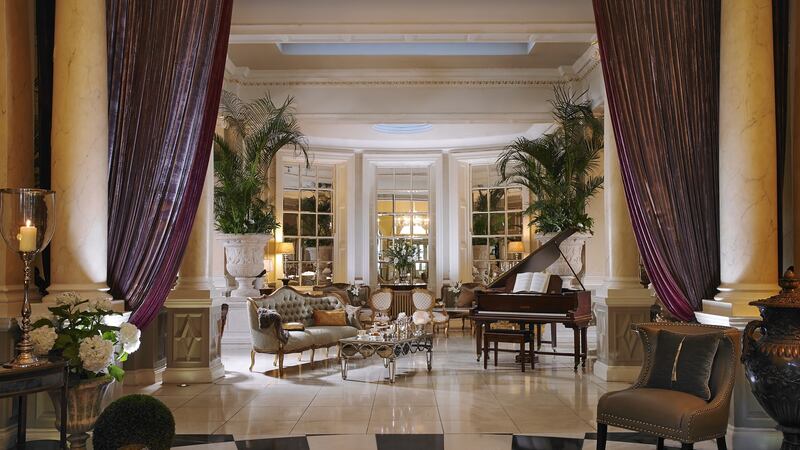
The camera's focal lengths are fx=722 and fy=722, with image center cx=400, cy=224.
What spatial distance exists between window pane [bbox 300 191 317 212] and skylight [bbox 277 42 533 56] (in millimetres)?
5057

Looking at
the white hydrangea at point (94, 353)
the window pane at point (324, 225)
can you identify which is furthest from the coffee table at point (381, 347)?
the window pane at point (324, 225)

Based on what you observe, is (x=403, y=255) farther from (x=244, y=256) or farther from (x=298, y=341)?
(x=298, y=341)

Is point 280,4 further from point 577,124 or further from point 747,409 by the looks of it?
point 747,409

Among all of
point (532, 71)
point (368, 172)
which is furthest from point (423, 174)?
point (532, 71)

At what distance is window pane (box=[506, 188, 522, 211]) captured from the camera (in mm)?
Result: 15742

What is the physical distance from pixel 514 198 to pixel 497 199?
1.37ft

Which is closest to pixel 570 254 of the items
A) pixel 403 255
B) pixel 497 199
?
pixel 497 199

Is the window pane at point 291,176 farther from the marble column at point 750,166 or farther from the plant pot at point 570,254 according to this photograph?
the marble column at point 750,166

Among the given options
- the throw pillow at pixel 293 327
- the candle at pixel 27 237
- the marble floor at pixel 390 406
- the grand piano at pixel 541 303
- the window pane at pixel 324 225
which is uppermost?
the window pane at pixel 324 225

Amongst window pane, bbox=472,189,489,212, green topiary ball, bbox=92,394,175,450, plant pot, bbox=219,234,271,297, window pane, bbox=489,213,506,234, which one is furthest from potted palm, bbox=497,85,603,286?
green topiary ball, bbox=92,394,175,450

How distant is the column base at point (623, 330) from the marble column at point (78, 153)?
16.9 feet

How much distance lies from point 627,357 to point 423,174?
954cm

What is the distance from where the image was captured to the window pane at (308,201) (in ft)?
51.6

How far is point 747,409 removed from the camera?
5039 millimetres
